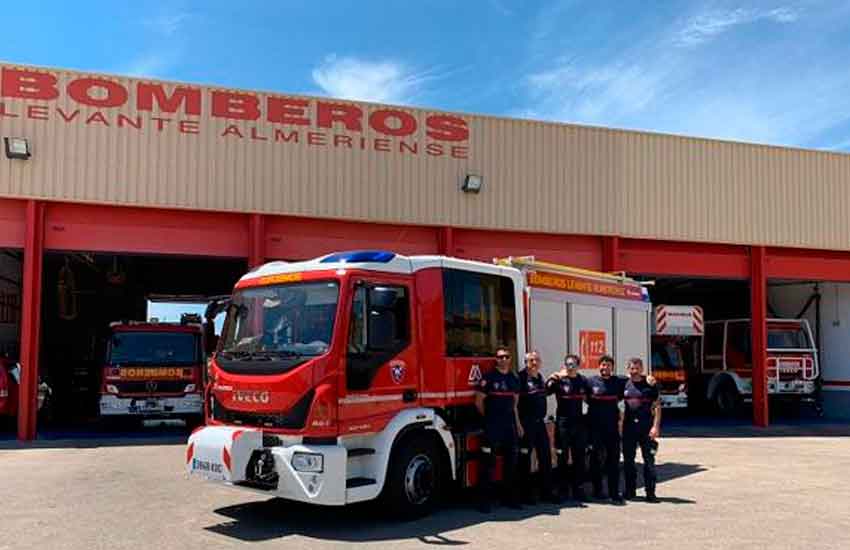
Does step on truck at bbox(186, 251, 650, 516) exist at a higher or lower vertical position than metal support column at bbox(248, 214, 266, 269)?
lower

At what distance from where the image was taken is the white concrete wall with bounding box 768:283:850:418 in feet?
73.6

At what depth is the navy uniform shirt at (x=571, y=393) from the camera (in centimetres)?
977

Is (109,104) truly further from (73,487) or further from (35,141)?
(73,487)

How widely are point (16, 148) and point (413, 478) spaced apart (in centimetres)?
1064

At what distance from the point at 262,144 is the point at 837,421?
16577 mm

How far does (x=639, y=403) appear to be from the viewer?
9.59 metres

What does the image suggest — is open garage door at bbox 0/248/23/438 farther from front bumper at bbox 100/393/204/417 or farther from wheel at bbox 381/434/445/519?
wheel at bbox 381/434/445/519

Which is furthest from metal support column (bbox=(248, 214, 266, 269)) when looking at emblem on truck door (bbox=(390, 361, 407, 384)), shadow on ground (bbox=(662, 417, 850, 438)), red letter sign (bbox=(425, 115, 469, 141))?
shadow on ground (bbox=(662, 417, 850, 438))

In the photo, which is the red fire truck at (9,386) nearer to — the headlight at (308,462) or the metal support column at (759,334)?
the headlight at (308,462)

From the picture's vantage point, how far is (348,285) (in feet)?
25.8

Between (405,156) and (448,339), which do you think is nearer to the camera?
(448,339)

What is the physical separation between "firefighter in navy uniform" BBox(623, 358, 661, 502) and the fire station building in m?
7.88

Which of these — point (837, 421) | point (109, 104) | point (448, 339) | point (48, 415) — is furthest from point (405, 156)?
point (837, 421)

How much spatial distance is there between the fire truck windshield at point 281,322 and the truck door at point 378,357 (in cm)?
27
